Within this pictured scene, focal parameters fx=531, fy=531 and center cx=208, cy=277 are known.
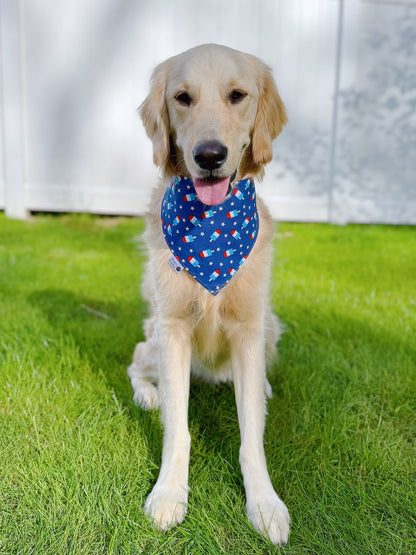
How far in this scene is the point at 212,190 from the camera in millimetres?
1844

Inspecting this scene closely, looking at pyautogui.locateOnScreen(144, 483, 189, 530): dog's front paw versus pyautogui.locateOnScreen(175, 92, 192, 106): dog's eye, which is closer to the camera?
pyautogui.locateOnScreen(144, 483, 189, 530): dog's front paw

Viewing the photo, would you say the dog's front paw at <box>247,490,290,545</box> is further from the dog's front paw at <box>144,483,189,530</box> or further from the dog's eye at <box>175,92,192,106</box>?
the dog's eye at <box>175,92,192,106</box>

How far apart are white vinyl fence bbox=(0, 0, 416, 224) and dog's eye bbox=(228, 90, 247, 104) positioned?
4.90m

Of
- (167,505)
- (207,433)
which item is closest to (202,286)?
(207,433)

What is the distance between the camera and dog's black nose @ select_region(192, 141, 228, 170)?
1720 millimetres

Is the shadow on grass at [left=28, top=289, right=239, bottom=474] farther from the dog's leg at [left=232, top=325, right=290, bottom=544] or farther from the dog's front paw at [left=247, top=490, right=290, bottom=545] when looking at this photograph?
the dog's front paw at [left=247, top=490, right=290, bottom=545]

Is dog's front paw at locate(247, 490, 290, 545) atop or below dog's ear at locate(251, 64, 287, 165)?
below

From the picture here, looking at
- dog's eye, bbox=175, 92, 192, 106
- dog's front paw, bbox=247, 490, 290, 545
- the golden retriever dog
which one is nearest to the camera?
dog's front paw, bbox=247, 490, 290, 545

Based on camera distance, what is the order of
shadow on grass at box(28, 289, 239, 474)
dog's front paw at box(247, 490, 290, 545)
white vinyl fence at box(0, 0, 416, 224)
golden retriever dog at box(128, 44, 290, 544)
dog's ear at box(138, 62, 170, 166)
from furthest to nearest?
white vinyl fence at box(0, 0, 416, 224) → shadow on grass at box(28, 289, 239, 474) → dog's ear at box(138, 62, 170, 166) → golden retriever dog at box(128, 44, 290, 544) → dog's front paw at box(247, 490, 290, 545)

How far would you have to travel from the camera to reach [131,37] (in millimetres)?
6543

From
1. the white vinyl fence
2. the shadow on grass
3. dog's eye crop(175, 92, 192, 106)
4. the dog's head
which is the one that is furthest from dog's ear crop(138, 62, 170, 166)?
the white vinyl fence

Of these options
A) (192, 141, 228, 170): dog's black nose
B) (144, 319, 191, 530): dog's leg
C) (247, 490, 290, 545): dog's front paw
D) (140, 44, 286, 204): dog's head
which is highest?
(140, 44, 286, 204): dog's head

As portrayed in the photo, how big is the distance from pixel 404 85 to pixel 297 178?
1.74m

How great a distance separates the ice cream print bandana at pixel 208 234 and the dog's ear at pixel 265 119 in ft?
0.43
